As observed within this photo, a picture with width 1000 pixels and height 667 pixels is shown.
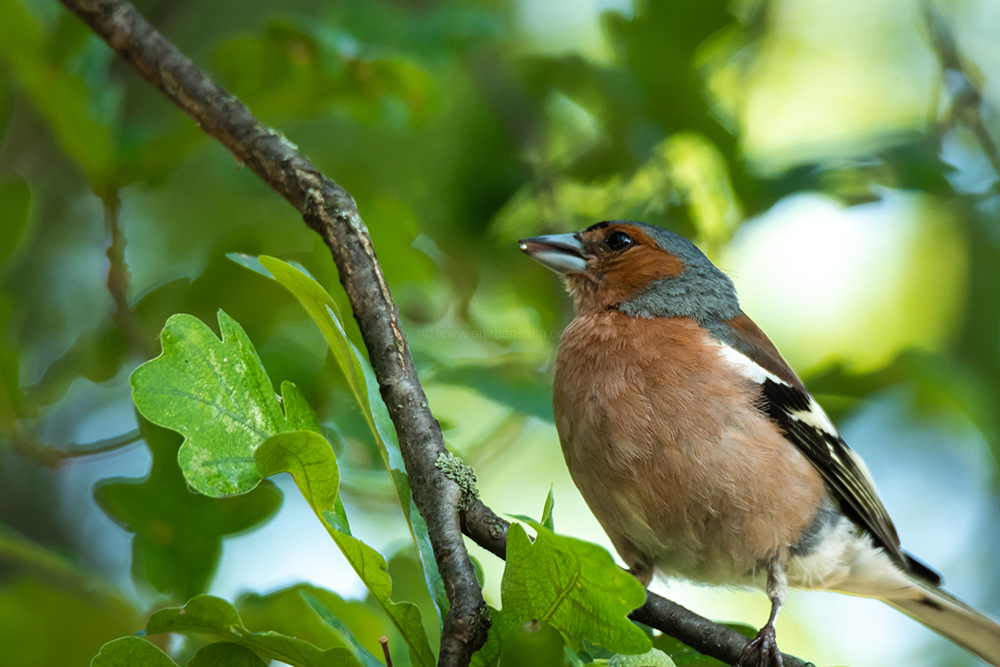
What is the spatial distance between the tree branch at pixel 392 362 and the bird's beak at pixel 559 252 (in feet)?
5.34

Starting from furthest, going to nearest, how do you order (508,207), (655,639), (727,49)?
(727,49) → (508,207) → (655,639)

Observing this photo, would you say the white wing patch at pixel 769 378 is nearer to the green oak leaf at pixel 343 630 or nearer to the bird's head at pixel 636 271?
the bird's head at pixel 636 271

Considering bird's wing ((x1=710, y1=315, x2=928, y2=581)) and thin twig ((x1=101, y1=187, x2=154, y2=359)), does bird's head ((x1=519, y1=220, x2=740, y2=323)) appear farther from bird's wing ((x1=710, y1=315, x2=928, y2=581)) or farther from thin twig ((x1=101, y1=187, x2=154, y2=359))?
thin twig ((x1=101, y1=187, x2=154, y2=359))

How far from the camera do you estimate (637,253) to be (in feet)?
14.9

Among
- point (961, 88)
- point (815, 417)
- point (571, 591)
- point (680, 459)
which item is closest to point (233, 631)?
point (571, 591)

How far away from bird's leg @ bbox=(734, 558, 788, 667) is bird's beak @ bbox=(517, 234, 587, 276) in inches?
68.9

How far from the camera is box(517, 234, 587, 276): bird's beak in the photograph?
13.8 ft

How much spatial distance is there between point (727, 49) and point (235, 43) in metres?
2.75

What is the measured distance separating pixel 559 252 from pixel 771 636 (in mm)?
2177

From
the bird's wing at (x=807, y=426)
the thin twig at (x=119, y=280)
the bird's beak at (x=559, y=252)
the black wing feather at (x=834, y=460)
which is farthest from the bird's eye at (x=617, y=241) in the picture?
the thin twig at (x=119, y=280)

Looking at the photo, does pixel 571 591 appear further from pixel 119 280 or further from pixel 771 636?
pixel 119 280

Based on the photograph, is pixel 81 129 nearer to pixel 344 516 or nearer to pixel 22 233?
pixel 22 233

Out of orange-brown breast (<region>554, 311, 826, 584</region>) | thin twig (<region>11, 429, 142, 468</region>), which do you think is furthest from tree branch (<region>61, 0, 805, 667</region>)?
thin twig (<region>11, 429, 142, 468</region>)

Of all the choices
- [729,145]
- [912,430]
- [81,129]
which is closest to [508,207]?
[729,145]
